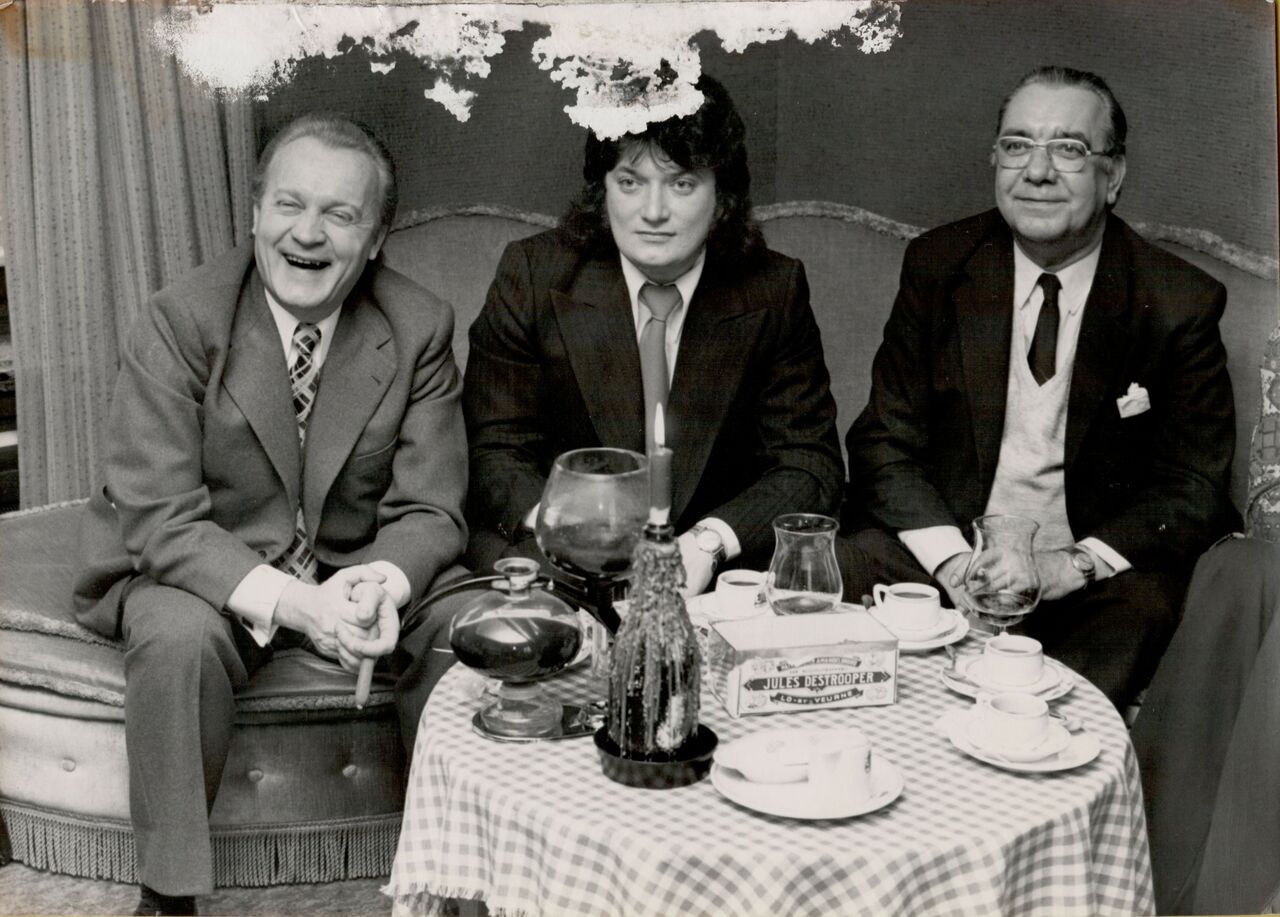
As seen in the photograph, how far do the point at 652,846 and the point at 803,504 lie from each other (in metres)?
1.12

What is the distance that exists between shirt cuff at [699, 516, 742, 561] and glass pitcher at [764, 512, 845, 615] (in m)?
0.45

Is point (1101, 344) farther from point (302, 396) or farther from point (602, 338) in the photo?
point (302, 396)

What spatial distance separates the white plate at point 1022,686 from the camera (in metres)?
1.74

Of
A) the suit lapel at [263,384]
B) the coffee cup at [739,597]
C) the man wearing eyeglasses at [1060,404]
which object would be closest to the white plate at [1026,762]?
the coffee cup at [739,597]

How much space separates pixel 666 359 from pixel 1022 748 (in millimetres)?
1107

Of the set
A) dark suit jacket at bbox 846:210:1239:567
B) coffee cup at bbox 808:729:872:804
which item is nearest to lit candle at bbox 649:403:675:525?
coffee cup at bbox 808:729:872:804

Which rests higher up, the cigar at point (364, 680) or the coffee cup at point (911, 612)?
the coffee cup at point (911, 612)

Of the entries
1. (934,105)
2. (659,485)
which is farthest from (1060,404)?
(659,485)

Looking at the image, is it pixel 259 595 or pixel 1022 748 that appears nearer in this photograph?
pixel 1022 748

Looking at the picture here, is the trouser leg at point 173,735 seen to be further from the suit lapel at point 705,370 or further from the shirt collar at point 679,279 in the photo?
the shirt collar at point 679,279

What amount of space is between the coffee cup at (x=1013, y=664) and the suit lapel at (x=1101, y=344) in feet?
2.36

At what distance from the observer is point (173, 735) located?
2127 millimetres

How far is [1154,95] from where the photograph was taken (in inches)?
87.7

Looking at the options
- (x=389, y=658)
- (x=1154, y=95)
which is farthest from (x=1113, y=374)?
(x=389, y=658)
